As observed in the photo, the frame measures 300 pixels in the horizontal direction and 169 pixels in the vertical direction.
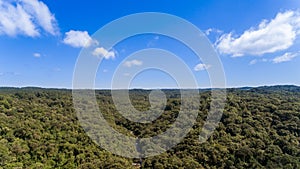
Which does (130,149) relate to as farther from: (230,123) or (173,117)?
(230,123)

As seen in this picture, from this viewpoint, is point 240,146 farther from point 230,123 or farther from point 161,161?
point 161,161

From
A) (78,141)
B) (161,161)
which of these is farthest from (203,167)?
(78,141)

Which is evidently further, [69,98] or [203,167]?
[69,98]

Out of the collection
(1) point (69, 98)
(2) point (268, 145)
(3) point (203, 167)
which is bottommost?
(3) point (203, 167)

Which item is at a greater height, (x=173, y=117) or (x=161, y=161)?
(x=173, y=117)

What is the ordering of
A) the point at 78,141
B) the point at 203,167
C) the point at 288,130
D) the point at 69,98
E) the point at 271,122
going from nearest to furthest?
the point at 203,167, the point at 288,130, the point at 271,122, the point at 78,141, the point at 69,98

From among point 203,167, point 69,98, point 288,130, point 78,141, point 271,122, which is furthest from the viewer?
point 69,98
